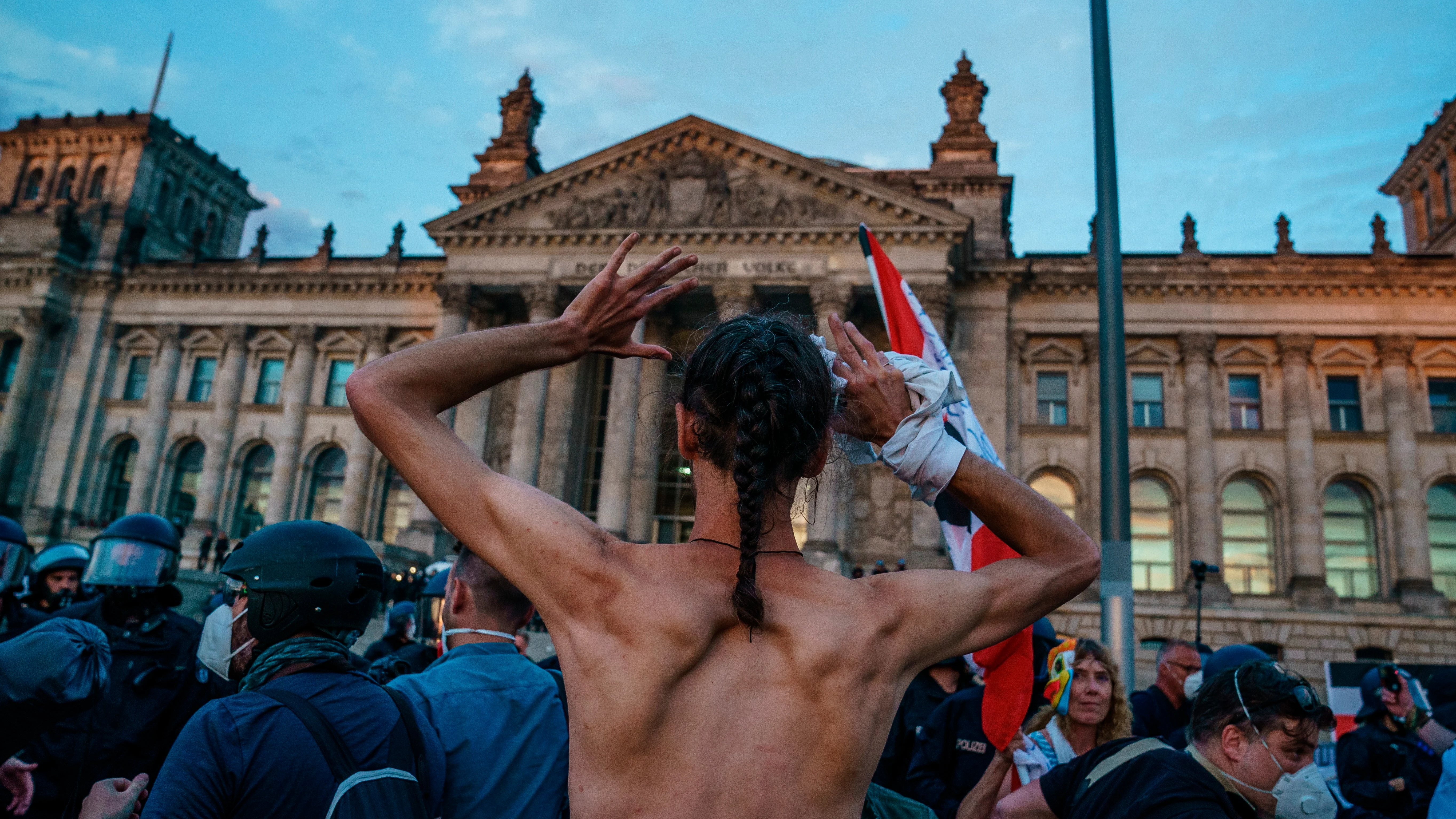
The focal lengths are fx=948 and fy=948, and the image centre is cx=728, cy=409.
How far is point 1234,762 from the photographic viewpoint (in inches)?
137

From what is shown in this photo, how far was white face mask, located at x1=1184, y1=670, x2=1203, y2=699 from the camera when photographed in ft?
24.2

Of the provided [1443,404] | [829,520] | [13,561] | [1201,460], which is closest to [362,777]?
[13,561]

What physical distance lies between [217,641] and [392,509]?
110 feet

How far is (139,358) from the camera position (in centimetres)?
3912

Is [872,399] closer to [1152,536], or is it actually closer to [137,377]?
[1152,536]

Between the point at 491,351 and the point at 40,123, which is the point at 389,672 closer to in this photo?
the point at 491,351

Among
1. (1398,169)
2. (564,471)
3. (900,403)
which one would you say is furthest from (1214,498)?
(900,403)

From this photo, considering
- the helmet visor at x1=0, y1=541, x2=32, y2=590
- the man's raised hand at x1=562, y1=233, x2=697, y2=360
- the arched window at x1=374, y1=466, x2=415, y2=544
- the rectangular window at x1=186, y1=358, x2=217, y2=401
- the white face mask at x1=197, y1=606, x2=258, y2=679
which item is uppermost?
the rectangular window at x1=186, y1=358, x2=217, y2=401

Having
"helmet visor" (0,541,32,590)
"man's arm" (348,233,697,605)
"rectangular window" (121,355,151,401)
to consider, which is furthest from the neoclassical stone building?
"man's arm" (348,233,697,605)

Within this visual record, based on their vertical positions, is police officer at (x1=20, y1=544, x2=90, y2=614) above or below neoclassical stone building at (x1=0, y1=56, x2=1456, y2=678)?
below

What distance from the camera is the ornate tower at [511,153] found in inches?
1544

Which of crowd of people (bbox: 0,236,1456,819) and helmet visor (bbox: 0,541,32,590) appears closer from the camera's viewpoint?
crowd of people (bbox: 0,236,1456,819)

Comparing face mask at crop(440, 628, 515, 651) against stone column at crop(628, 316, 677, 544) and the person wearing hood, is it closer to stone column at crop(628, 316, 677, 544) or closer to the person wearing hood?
the person wearing hood

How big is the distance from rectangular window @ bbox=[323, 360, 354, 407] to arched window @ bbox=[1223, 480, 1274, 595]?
3160 cm
